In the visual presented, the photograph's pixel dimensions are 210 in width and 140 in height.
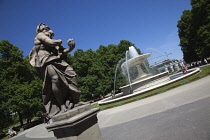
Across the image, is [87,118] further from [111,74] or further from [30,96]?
[111,74]

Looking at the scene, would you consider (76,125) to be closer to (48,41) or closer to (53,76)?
(53,76)

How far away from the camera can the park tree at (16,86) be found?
71.2 feet

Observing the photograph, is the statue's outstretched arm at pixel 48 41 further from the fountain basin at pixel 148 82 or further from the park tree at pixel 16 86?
the park tree at pixel 16 86

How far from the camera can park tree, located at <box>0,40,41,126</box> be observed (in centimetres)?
2169

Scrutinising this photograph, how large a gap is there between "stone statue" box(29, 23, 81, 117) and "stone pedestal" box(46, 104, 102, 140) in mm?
318

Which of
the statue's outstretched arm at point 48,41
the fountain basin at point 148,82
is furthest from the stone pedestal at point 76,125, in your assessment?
the fountain basin at point 148,82

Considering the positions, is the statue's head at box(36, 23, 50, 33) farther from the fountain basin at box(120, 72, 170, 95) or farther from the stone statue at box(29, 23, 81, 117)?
the fountain basin at box(120, 72, 170, 95)


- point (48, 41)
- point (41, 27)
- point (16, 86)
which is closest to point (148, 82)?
point (41, 27)

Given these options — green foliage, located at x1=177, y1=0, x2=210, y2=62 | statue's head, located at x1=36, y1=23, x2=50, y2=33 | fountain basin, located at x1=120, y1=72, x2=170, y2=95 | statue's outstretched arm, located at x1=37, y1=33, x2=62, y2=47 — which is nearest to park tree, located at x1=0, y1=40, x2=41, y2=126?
fountain basin, located at x1=120, y1=72, x2=170, y2=95

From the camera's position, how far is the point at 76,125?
10.5 ft

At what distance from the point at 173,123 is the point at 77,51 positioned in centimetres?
3422

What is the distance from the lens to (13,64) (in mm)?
24547

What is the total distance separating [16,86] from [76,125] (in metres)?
24.6

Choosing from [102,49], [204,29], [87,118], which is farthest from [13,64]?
[204,29]
